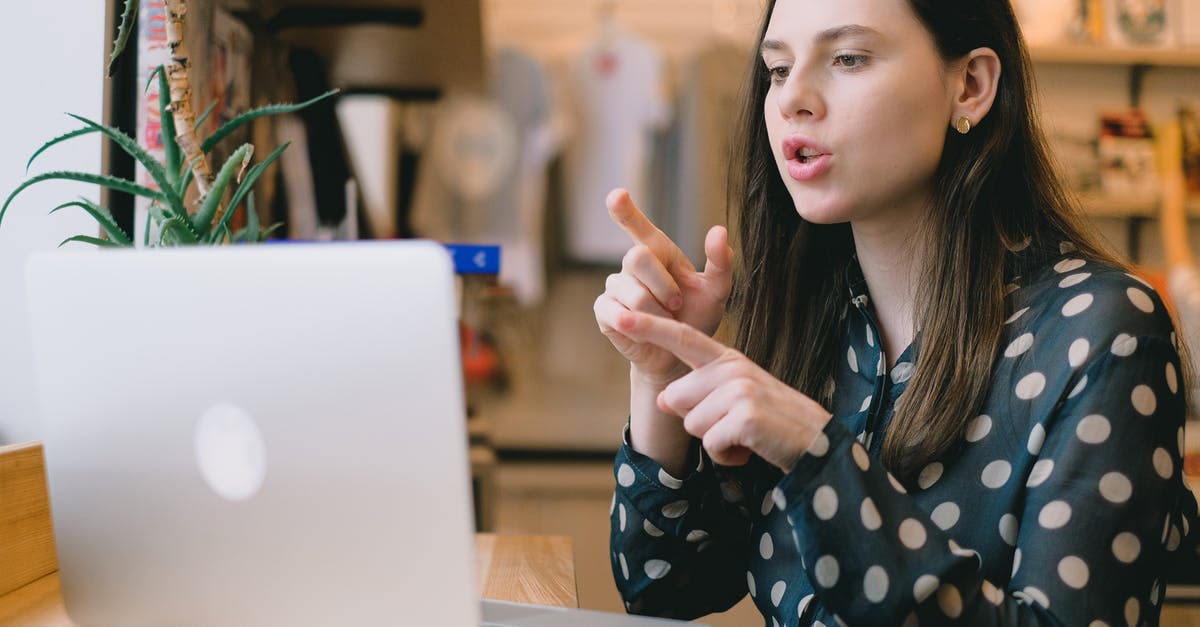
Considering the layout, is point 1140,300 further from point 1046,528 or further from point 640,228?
point 640,228

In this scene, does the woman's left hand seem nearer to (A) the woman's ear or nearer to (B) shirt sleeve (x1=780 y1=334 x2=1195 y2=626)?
(B) shirt sleeve (x1=780 y1=334 x2=1195 y2=626)

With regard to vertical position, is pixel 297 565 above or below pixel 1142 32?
below

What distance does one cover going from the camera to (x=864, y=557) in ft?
2.24

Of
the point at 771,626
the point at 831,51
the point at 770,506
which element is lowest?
the point at 771,626

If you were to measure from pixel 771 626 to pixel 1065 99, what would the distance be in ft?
9.01

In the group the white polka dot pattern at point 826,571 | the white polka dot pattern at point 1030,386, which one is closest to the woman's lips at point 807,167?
the white polka dot pattern at point 1030,386

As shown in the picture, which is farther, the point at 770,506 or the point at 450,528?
the point at 770,506

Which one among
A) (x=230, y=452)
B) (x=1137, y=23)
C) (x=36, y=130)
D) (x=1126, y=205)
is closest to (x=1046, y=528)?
(x=230, y=452)

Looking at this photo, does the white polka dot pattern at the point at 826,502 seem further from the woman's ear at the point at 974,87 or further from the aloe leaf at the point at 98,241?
the aloe leaf at the point at 98,241

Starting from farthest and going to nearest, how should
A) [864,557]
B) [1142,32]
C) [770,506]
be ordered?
1. [1142,32]
2. [770,506]
3. [864,557]

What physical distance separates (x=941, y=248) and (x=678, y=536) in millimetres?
382

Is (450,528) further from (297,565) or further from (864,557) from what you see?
(864,557)

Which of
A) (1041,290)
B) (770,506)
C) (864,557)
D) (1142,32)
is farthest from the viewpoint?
(1142,32)

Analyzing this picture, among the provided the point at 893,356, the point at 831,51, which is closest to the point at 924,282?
the point at 893,356
